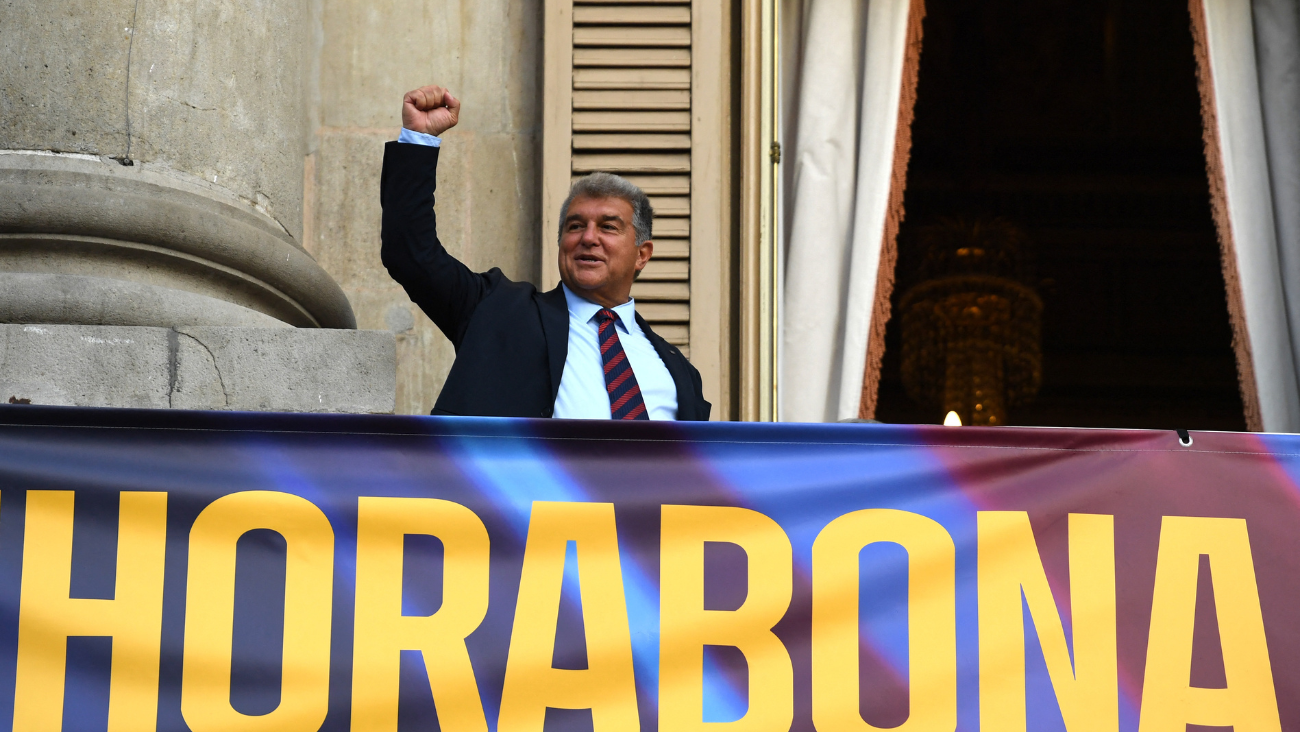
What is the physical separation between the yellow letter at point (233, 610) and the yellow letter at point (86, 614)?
0.07m

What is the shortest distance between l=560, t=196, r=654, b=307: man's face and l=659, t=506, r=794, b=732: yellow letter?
1.03 metres

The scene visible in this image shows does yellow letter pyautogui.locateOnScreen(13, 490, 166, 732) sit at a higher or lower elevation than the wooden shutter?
lower

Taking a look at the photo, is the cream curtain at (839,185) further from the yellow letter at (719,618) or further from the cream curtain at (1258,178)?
the yellow letter at (719,618)

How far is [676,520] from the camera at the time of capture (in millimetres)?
2939

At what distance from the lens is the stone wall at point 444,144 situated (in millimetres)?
5238

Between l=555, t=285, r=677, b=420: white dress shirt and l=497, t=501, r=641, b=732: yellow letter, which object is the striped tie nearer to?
l=555, t=285, r=677, b=420: white dress shirt

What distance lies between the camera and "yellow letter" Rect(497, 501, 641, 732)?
111 inches

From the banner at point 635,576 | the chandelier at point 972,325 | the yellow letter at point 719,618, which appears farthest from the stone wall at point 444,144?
the chandelier at point 972,325

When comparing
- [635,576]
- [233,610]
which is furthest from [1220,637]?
[233,610]

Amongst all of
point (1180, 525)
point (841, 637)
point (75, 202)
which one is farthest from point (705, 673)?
point (75, 202)

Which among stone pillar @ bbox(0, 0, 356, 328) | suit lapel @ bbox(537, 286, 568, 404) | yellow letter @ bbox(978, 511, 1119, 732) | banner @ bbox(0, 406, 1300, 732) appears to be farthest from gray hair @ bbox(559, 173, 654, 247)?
yellow letter @ bbox(978, 511, 1119, 732)

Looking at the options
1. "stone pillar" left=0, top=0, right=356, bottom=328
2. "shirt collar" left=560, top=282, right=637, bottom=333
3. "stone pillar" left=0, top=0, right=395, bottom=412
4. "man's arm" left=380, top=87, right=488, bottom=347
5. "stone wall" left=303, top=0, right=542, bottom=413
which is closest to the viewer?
"man's arm" left=380, top=87, right=488, bottom=347

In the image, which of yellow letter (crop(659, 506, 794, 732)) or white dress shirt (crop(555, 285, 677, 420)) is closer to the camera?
yellow letter (crop(659, 506, 794, 732))

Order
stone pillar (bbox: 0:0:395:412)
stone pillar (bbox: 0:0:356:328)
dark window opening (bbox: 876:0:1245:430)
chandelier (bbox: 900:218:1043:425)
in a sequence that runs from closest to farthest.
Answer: stone pillar (bbox: 0:0:395:412) → stone pillar (bbox: 0:0:356:328) → chandelier (bbox: 900:218:1043:425) → dark window opening (bbox: 876:0:1245:430)
